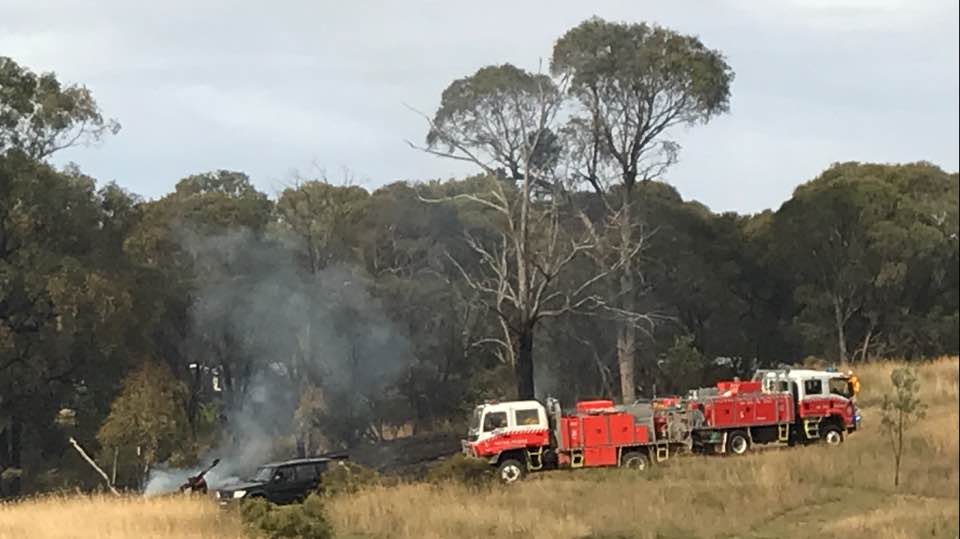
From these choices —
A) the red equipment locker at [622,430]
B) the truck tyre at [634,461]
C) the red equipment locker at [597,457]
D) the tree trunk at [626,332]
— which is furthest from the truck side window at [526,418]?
the tree trunk at [626,332]

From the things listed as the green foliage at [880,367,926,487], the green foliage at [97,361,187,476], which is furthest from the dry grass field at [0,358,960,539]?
the green foliage at [97,361,187,476]

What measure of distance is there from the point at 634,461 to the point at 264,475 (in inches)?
240

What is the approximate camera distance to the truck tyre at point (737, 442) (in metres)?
20.0

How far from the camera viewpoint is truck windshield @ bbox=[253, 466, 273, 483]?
58.9 feet

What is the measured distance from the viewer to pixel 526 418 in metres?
19.2

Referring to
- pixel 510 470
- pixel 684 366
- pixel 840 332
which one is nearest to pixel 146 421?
pixel 510 470

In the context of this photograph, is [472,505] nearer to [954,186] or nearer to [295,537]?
[295,537]

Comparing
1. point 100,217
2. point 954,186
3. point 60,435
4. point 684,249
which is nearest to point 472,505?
point 954,186

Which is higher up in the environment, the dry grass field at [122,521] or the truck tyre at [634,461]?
the dry grass field at [122,521]

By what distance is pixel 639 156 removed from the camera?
98.2ft

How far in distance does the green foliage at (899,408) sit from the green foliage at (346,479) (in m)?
7.90

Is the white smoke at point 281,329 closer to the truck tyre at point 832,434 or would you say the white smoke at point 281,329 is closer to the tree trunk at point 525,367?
the tree trunk at point 525,367

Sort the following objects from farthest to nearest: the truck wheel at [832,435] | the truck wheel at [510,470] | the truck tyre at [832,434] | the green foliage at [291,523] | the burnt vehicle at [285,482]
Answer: the truck tyre at [832,434] → the truck wheel at [832,435] → the truck wheel at [510,470] → the burnt vehicle at [285,482] → the green foliage at [291,523]

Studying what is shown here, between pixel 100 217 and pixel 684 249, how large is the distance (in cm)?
1577
